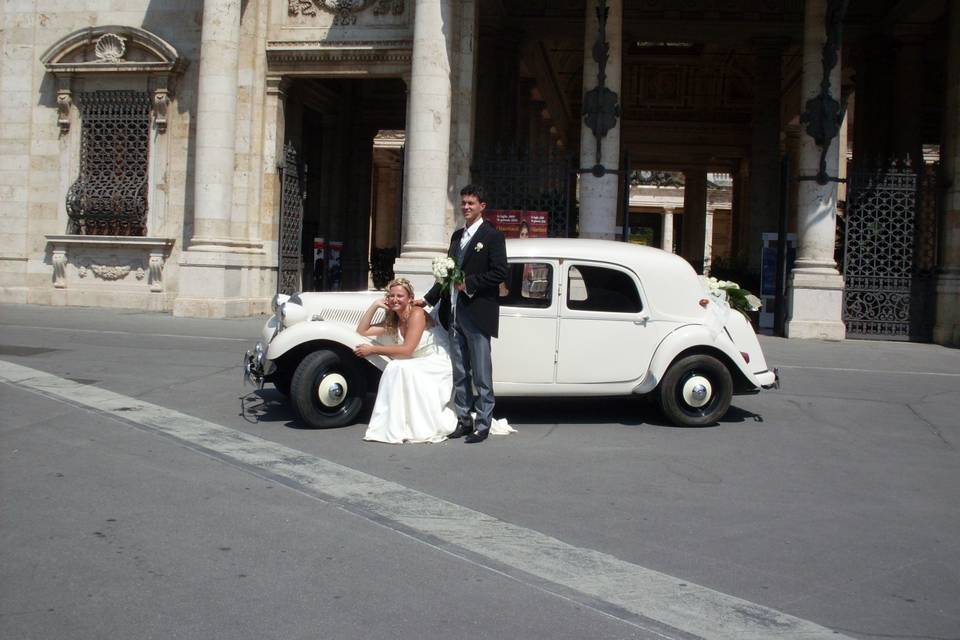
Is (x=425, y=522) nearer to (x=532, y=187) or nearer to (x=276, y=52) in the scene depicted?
(x=532, y=187)

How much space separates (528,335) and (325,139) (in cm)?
1898

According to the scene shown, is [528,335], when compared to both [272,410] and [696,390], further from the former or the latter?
[272,410]

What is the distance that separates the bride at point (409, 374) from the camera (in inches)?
308

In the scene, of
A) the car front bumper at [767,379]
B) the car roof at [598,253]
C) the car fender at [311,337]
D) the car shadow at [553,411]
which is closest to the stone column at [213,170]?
the car shadow at [553,411]

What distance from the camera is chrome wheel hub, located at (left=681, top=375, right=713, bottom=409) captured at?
28.6 ft

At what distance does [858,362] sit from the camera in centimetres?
1450

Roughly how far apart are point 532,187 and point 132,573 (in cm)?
1670

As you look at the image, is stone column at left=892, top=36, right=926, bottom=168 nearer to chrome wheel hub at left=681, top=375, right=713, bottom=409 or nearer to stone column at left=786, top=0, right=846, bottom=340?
stone column at left=786, top=0, right=846, bottom=340

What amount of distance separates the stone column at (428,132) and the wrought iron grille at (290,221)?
11.4 ft

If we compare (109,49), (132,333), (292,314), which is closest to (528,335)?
(292,314)

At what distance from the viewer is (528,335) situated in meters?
8.46

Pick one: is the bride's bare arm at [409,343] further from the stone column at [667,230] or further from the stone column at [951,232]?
the stone column at [667,230]

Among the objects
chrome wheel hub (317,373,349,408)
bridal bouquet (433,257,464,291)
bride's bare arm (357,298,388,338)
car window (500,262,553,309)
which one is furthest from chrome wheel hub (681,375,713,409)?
chrome wheel hub (317,373,349,408)

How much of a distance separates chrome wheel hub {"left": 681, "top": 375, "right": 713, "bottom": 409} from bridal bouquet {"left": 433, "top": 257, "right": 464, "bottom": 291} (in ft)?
7.44
